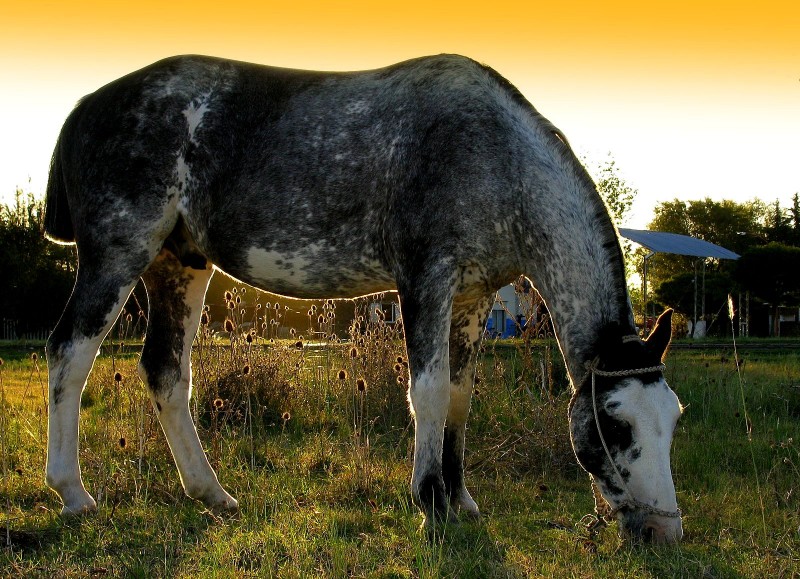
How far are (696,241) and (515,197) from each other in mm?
34556

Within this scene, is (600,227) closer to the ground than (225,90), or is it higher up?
closer to the ground

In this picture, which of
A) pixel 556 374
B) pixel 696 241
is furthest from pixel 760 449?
pixel 696 241

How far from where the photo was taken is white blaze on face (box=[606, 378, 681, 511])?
4008 millimetres

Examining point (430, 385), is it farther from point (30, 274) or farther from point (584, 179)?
point (30, 274)

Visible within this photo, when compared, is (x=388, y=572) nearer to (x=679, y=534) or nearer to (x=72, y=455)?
(x=679, y=534)

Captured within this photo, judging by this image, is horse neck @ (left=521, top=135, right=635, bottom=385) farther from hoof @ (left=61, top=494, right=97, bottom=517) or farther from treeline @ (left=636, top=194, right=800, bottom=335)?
treeline @ (left=636, top=194, right=800, bottom=335)

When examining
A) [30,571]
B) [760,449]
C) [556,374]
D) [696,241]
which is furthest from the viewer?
[696,241]

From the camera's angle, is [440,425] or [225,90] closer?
[440,425]

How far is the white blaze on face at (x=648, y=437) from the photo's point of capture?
158 inches

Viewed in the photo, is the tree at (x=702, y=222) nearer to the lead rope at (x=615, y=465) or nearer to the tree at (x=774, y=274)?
the tree at (x=774, y=274)

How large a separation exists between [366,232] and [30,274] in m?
33.6

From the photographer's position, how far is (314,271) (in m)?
4.98

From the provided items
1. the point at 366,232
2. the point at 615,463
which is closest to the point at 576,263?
the point at 615,463

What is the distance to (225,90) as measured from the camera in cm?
544
